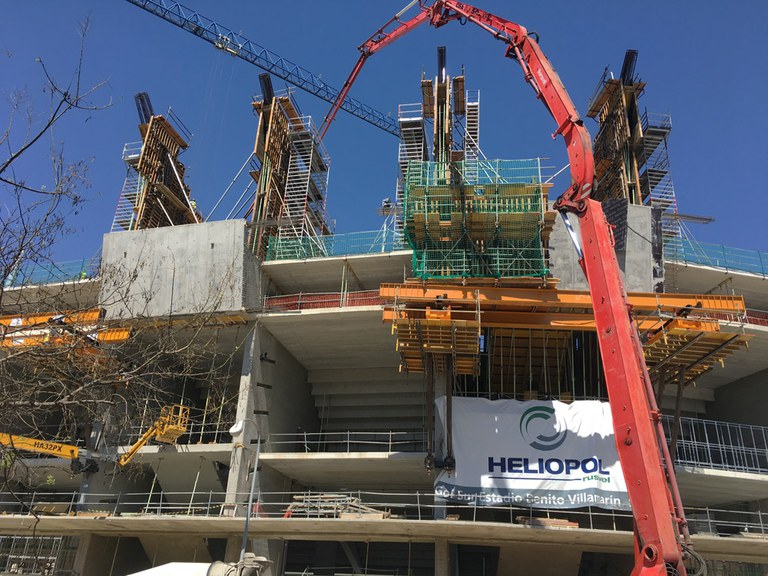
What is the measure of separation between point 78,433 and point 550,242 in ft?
88.9

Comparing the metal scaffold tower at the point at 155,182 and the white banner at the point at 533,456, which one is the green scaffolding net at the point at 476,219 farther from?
the metal scaffold tower at the point at 155,182

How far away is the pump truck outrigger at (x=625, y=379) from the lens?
447 inches

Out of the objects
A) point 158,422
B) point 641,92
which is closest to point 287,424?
point 158,422

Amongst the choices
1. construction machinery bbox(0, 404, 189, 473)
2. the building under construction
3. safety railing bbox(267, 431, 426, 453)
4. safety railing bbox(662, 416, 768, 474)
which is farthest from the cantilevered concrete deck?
safety railing bbox(662, 416, 768, 474)

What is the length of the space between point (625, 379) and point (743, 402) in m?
20.1

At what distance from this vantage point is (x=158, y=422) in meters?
25.3

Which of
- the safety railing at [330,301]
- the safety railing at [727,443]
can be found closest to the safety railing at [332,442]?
the safety railing at [330,301]

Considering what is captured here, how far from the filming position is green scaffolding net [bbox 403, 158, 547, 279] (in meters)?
21.9

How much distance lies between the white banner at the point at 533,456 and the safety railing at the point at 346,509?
514 mm

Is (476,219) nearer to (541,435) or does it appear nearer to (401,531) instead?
(541,435)

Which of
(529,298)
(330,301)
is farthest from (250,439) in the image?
(529,298)

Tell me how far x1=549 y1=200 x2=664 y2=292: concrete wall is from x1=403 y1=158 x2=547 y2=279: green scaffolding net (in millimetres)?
3460

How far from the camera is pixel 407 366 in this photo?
2444 cm

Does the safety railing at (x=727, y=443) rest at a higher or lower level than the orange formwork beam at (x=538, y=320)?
lower
